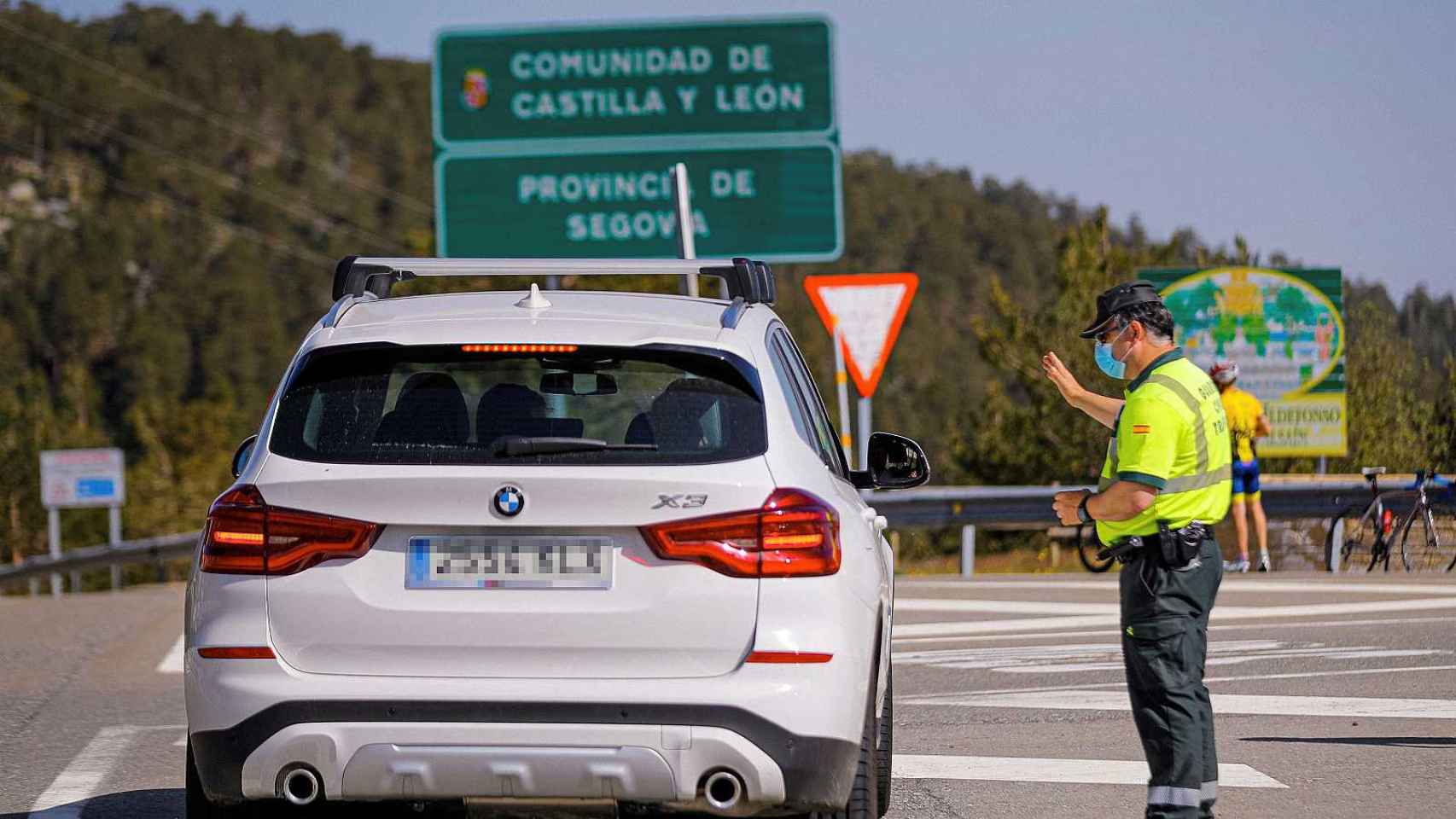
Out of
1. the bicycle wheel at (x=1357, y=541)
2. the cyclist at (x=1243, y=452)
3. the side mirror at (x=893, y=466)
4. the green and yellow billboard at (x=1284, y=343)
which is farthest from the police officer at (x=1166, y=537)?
the green and yellow billboard at (x=1284, y=343)

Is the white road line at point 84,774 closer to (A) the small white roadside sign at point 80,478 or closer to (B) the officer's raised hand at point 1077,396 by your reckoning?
(B) the officer's raised hand at point 1077,396

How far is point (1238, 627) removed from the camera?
513 inches

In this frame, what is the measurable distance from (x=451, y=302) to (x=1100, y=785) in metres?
3.13

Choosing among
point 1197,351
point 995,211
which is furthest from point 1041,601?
point 995,211

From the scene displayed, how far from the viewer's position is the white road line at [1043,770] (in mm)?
7309

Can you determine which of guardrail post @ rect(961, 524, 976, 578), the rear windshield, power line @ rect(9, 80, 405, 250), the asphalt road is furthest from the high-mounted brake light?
power line @ rect(9, 80, 405, 250)

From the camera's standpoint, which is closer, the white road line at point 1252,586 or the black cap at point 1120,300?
the black cap at point 1120,300

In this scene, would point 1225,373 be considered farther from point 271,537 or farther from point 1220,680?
point 271,537

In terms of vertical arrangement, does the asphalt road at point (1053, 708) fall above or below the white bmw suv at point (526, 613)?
below

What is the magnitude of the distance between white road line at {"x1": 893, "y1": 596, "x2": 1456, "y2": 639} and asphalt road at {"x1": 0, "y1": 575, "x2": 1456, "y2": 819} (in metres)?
0.04

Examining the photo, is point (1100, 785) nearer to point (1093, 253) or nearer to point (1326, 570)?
point (1326, 570)

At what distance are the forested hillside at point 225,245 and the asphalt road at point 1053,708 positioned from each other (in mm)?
25854

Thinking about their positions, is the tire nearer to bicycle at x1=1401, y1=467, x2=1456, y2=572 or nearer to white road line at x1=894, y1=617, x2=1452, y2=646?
white road line at x1=894, y1=617, x2=1452, y2=646

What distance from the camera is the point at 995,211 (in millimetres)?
148875
